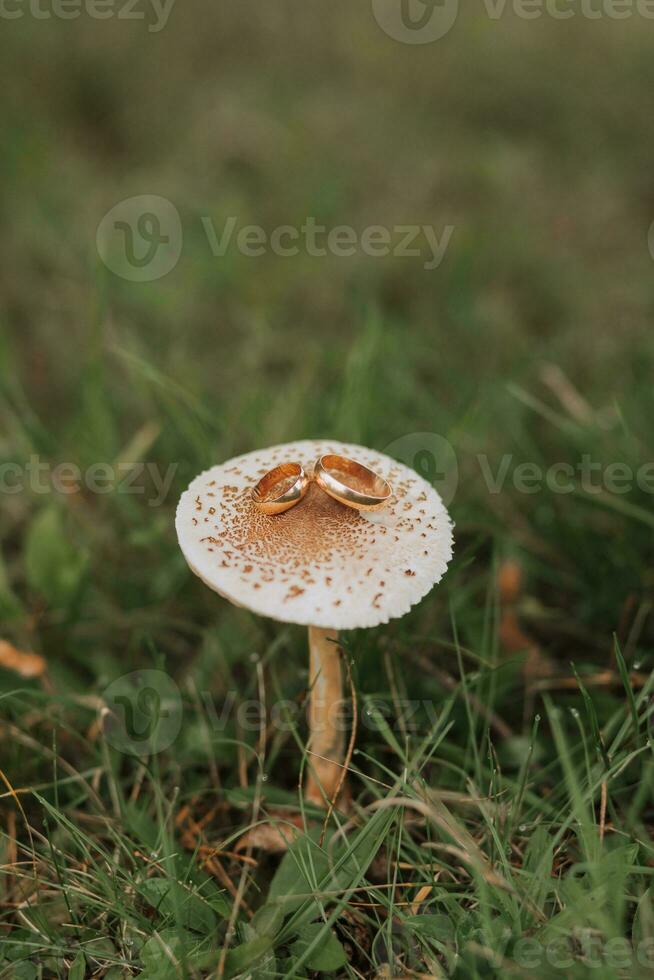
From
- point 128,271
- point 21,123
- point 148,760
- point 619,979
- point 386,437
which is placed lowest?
point 148,760

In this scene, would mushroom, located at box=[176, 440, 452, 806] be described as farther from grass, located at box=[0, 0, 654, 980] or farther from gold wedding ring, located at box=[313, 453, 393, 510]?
grass, located at box=[0, 0, 654, 980]

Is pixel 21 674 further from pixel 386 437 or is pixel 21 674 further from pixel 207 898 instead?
pixel 386 437

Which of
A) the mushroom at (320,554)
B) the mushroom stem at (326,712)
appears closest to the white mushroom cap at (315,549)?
the mushroom at (320,554)

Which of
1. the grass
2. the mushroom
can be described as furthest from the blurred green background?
the mushroom

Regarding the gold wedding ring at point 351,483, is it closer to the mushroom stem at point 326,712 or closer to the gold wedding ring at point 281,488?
the gold wedding ring at point 281,488

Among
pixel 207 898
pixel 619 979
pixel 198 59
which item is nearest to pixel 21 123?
pixel 198 59

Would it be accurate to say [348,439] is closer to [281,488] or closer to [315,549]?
[281,488]
